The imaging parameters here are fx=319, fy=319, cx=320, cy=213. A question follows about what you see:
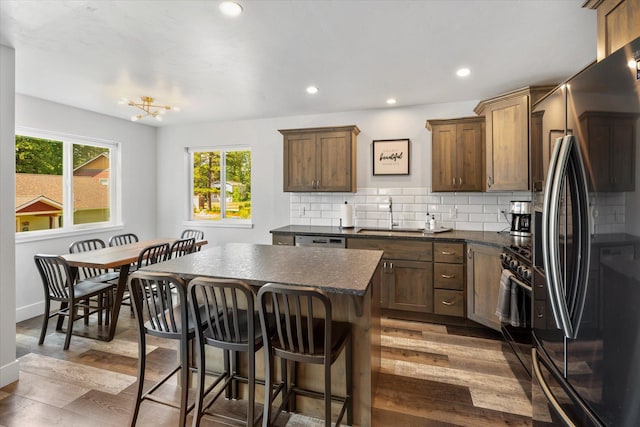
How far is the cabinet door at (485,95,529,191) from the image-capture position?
305 cm

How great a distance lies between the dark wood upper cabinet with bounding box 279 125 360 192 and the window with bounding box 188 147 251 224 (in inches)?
39.3

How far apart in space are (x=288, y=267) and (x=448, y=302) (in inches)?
85.0

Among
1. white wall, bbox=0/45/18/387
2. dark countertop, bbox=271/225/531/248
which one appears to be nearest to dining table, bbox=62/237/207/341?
white wall, bbox=0/45/18/387

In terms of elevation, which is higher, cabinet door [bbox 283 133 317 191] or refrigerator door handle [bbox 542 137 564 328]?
cabinet door [bbox 283 133 317 191]

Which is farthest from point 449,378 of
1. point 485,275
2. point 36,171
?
point 36,171

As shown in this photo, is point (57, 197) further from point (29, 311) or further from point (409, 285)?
point (409, 285)

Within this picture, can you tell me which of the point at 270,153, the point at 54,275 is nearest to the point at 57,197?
the point at 54,275

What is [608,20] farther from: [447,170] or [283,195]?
[283,195]

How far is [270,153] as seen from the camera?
475 cm

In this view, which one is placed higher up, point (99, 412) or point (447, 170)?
point (447, 170)

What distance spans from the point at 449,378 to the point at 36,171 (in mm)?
4919

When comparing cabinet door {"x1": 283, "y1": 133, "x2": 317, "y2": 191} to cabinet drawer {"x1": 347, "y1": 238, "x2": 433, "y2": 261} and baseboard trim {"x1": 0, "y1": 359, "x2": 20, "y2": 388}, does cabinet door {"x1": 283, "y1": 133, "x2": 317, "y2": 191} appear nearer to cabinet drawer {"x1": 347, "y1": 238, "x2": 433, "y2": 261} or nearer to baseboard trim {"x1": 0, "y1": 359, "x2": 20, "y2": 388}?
cabinet drawer {"x1": 347, "y1": 238, "x2": 433, "y2": 261}

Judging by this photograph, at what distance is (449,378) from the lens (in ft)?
→ 7.97

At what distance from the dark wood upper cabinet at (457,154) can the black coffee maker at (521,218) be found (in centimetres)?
43
